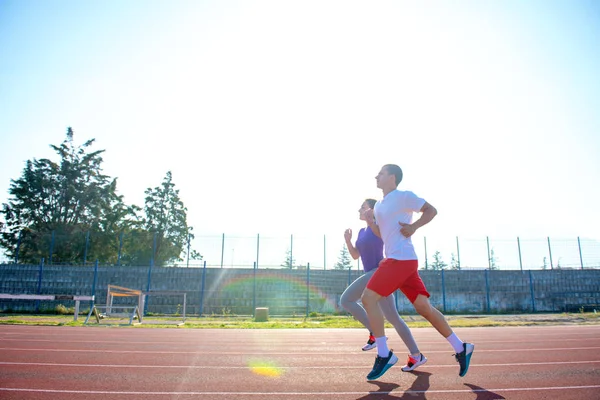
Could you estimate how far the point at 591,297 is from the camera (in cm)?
2188

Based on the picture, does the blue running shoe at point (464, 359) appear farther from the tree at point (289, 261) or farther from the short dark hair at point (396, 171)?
the tree at point (289, 261)

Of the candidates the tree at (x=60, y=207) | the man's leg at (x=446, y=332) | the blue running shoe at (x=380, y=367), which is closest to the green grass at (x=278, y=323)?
the blue running shoe at (x=380, y=367)

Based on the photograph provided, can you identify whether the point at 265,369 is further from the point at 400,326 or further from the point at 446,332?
the point at 446,332

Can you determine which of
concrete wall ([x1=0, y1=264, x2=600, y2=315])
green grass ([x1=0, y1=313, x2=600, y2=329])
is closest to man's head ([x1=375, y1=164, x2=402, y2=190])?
green grass ([x1=0, y1=313, x2=600, y2=329])

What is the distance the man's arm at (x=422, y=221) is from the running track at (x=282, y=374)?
144cm

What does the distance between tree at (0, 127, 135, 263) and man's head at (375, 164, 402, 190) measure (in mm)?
36884

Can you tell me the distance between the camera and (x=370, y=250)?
5.34 metres

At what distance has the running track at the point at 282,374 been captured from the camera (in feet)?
11.1

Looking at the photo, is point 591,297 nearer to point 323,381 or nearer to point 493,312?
point 493,312

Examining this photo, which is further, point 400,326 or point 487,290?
point 487,290

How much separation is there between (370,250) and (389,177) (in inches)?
55.1

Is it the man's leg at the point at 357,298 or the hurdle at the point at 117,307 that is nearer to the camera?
the man's leg at the point at 357,298

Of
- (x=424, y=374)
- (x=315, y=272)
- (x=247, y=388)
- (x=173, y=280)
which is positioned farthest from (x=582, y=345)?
(x=173, y=280)

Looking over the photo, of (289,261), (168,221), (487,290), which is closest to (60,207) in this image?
(168,221)
